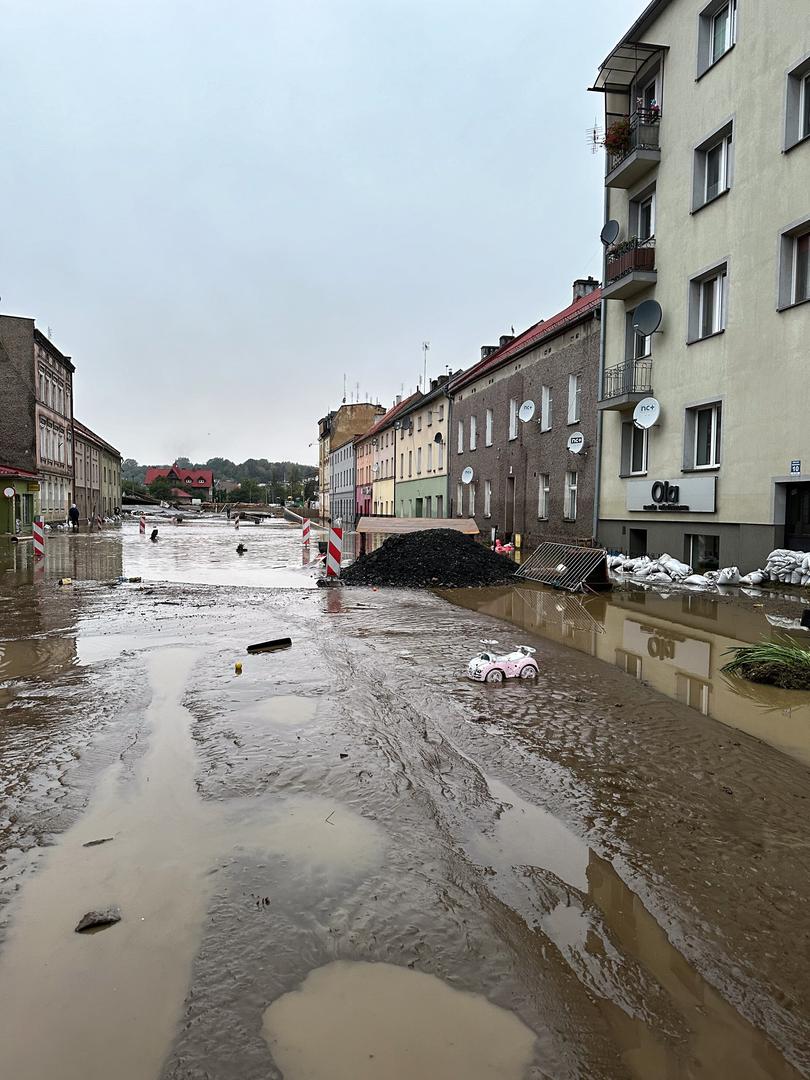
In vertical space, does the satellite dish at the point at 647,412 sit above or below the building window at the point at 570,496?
above

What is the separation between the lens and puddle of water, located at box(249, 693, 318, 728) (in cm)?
573

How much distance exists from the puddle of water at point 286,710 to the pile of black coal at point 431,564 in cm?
946

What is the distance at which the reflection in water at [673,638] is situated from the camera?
5987 millimetres

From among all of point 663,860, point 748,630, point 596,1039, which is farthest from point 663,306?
point 596,1039

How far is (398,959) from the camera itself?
8.95ft

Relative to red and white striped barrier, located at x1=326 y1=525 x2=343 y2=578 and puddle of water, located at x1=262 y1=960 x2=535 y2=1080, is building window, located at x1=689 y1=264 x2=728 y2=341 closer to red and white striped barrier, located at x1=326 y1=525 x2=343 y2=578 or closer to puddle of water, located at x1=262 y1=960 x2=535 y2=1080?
red and white striped barrier, located at x1=326 y1=525 x2=343 y2=578

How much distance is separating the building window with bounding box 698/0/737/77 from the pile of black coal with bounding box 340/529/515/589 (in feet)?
43.6

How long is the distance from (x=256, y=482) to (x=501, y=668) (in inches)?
5904

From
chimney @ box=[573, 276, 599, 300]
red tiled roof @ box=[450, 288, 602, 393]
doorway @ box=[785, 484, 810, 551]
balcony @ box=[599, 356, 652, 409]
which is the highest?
chimney @ box=[573, 276, 599, 300]

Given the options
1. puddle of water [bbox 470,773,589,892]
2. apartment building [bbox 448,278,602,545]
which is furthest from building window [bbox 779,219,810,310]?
puddle of water [bbox 470,773,589,892]

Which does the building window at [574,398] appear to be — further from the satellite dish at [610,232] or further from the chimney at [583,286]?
the chimney at [583,286]

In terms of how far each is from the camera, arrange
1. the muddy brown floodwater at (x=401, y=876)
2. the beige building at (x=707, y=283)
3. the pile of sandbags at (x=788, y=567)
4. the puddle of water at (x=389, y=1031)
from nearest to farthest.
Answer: the puddle of water at (x=389, y=1031)
the muddy brown floodwater at (x=401, y=876)
the pile of sandbags at (x=788, y=567)
the beige building at (x=707, y=283)

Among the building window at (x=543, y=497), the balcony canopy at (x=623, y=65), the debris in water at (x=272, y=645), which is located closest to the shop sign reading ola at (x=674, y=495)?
the building window at (x=543, y=497)

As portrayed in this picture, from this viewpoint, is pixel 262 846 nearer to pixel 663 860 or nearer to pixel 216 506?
pixel 663 860
